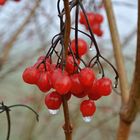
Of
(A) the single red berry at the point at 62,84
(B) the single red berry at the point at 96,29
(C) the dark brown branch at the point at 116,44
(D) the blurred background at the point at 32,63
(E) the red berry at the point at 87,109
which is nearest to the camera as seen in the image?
(A) the single red berry at the point at 62,84

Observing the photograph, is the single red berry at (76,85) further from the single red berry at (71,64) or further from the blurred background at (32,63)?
the blurred background at (32,63)

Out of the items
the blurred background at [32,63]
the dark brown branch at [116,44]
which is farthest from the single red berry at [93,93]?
the blurred background at [32,63]

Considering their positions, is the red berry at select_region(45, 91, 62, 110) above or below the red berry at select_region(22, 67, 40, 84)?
below

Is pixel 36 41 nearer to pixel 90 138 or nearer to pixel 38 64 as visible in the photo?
pixel 90 138

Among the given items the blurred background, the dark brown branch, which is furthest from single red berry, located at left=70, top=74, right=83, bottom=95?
the blurred background

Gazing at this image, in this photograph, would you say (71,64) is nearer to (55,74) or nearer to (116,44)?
(55,74)

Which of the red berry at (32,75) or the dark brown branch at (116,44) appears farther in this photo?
the dark brown branch at (116,44)

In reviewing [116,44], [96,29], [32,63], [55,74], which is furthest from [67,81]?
[32,63]

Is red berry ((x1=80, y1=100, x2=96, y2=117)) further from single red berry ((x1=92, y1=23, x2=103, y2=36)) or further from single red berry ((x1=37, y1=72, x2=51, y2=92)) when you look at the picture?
single red berry ((x1=92, y1=23, x2=103, y2=36))
